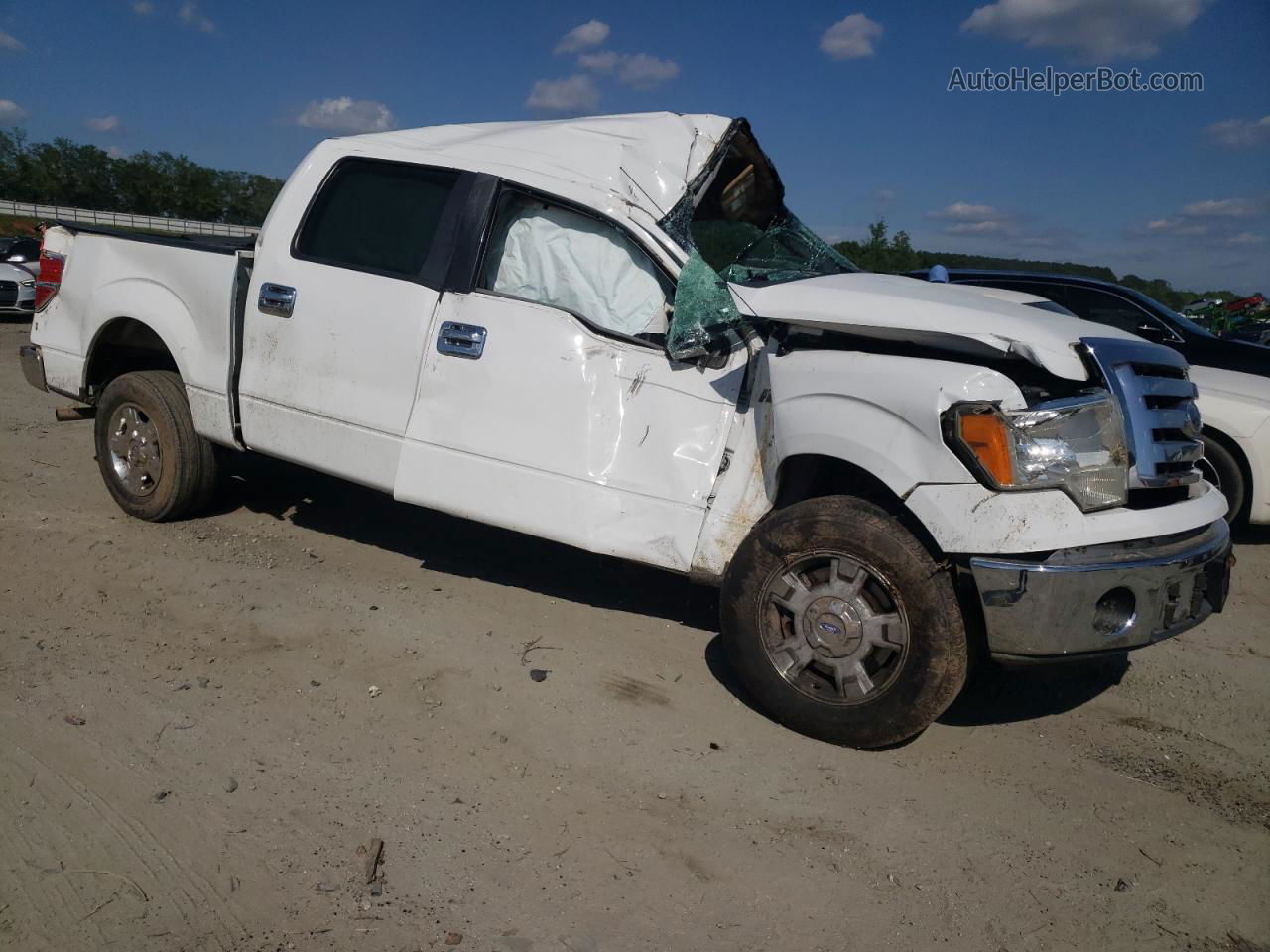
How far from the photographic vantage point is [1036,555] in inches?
118

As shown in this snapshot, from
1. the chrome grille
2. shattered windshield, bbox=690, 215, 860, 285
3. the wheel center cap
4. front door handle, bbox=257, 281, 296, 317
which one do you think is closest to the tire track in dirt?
the wheel center cap

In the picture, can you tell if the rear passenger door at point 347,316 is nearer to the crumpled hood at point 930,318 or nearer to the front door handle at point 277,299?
the front door handle at point 277,299

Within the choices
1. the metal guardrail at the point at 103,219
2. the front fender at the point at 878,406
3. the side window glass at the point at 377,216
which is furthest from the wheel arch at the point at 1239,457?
the metal guardrail at the point at 103,219

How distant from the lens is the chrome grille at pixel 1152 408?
10.5 feet

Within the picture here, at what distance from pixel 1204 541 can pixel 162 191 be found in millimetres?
93843

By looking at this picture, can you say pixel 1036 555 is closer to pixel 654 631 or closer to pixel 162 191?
pixel 654 631

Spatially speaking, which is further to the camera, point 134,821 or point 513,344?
point 513,344

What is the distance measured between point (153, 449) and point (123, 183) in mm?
90986

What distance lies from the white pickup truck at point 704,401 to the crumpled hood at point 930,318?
1 cm

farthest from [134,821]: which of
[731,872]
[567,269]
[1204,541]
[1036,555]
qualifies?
[1204,541]

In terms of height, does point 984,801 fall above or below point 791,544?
below

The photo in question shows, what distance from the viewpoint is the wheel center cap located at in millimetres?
3264

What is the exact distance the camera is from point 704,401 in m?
3.70

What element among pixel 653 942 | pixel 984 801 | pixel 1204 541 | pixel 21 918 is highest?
pixel 1204 541
